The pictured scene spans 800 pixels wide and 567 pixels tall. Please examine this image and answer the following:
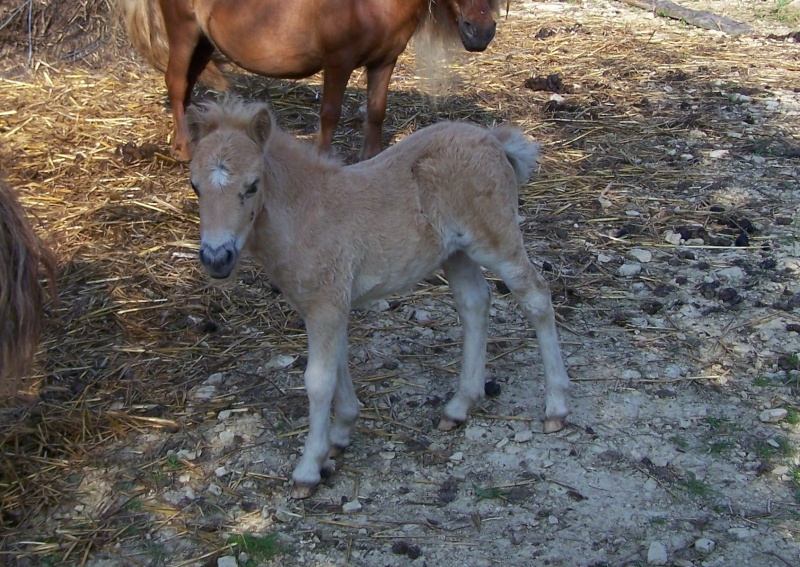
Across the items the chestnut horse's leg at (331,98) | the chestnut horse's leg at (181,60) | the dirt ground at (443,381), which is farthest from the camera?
the chestnut horse's leg at (181,60)

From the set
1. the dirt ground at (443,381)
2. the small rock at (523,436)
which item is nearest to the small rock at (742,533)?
the dirt ground at (443,381)

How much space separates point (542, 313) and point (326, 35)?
3.00 m

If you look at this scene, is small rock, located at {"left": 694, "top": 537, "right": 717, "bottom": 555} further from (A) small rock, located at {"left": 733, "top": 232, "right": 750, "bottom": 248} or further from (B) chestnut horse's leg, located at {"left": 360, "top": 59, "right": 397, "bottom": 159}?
(B) chestnut horse's leg, located at {"left": 360, "top": 59, "right": 397, "bottom": 159}

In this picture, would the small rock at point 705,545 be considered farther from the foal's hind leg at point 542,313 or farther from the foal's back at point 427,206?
the foal's back at point 427,206

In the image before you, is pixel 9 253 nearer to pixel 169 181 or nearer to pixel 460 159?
pixel 460 159

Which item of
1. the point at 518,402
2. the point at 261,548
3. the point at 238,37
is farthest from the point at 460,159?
the point at 238,37

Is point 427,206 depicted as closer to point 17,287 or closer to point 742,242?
point 17,287

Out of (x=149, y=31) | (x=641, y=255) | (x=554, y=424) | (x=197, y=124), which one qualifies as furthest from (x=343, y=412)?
(x=149, y=31)

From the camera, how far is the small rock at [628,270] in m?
4.93

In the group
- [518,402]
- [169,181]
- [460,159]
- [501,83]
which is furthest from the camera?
[501,83]

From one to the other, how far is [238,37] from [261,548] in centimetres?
417

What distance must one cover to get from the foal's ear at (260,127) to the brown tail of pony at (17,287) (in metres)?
0.98

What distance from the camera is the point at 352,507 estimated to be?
3.34 metres

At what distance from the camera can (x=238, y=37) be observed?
6164 millimetres
